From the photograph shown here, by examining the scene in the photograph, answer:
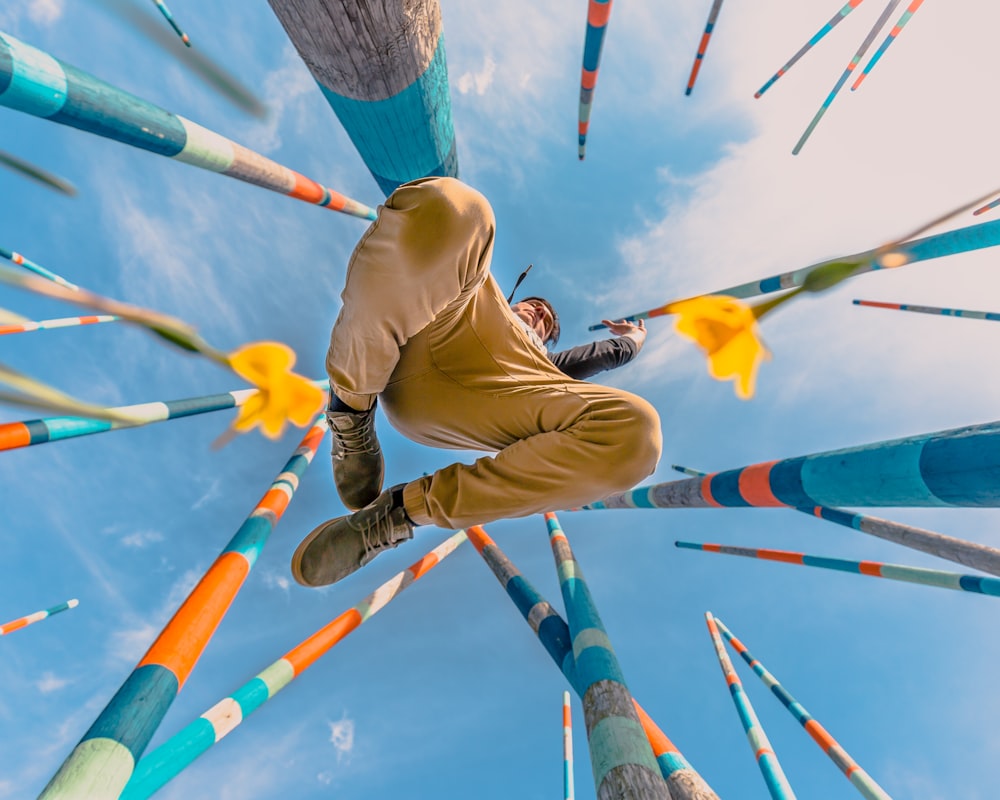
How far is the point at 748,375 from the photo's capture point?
817mm

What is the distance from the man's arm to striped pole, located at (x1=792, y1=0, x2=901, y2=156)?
3.59m

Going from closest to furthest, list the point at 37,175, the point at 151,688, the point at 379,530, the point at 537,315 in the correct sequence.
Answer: the point at 37,175 < the point at 379,530 < the point at 151,688 < the point at 537,315

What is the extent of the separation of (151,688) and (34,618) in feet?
24.9

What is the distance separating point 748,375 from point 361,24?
1.77 metres

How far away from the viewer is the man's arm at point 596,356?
2744 millimetres

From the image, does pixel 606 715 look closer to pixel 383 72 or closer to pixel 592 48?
pixel 383 72

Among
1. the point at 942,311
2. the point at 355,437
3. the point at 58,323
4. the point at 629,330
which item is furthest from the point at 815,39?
the point at 58,323

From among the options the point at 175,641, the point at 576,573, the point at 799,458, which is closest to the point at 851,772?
the point at 576,573

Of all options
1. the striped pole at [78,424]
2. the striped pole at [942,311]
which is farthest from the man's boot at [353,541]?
the striped pole at [942,311]

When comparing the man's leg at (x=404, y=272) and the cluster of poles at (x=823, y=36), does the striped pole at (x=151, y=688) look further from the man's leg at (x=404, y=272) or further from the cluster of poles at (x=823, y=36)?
the cluster of poles at (x=823, y=36)

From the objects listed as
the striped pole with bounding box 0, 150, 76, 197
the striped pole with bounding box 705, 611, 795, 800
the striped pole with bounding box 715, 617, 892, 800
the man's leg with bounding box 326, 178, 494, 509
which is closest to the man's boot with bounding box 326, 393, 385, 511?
the man's leg with bounding box 326, 178, 494, 509

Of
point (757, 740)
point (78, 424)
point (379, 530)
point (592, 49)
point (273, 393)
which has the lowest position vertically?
point (757, 740)

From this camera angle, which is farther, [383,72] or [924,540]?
[924,540]

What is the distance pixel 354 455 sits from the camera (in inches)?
76.5
